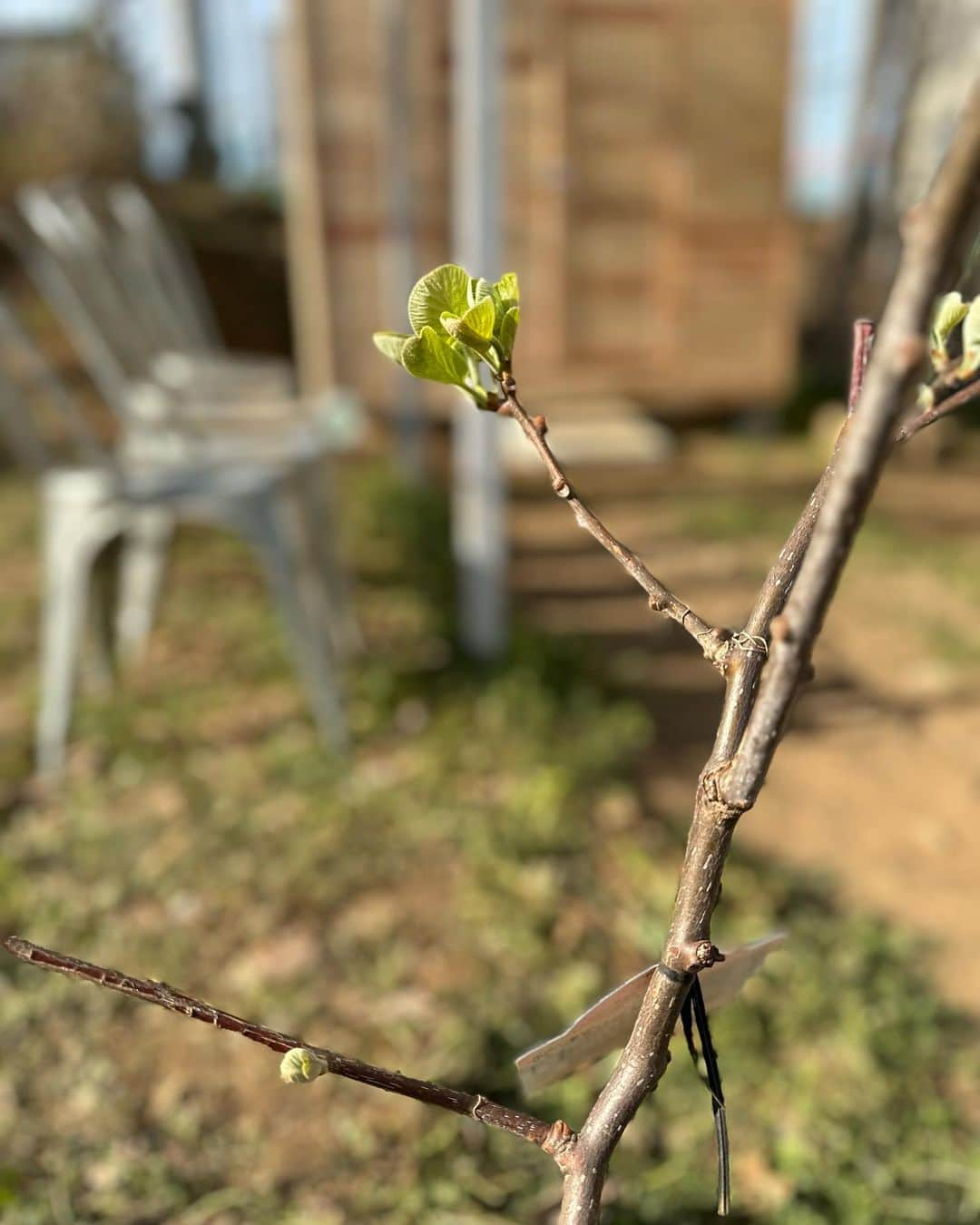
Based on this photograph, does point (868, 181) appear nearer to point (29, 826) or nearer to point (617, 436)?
point (617, 436)

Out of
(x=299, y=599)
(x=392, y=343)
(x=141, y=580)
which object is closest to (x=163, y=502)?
(x=299, y=599)

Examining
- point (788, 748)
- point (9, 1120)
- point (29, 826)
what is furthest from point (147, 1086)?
point (788, 748)

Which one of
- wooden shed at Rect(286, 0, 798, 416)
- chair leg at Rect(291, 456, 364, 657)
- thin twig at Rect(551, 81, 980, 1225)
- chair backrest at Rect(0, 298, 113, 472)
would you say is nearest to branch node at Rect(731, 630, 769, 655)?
thin twig at Rect(551, 81, 980, 1225)

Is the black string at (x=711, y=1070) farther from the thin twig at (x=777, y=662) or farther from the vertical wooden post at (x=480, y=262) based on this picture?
the vertical wooden post at (x=480, y=262)

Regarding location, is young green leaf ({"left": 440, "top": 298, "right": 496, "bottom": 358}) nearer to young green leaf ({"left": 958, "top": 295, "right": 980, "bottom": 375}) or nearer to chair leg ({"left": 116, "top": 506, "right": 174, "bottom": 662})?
young green leaf ({"left": 958, "top": 295, "right": 980, "bottom": 375})

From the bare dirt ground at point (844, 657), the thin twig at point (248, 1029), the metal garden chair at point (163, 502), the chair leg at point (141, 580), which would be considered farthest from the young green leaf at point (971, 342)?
the chair leg at point (141, 580)

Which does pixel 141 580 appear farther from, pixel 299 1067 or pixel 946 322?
pixel 946 322
